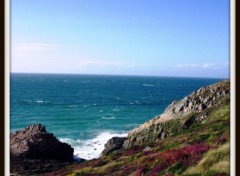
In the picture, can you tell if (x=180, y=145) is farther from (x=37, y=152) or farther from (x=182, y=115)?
(x=37, y=152)

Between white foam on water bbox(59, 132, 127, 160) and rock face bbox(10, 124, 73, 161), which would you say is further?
white foam on water bbox(59, 132, 127, 160)

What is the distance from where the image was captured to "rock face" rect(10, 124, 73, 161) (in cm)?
3347

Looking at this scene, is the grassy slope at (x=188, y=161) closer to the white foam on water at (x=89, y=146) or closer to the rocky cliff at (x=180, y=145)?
the rocky cliff at (x=180, y=145)

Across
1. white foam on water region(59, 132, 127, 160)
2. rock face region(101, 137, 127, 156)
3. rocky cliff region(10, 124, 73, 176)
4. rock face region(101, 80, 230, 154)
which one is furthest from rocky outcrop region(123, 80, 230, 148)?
rocky cliff region(10, 124, 73, 176)

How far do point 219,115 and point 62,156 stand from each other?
17272 millimetres

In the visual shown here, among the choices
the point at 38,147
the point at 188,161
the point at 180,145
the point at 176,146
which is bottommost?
the point at 38,147

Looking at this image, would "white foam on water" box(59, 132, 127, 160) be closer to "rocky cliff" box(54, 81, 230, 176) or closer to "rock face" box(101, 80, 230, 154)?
"rock face" box(101, 80, 230, 154)

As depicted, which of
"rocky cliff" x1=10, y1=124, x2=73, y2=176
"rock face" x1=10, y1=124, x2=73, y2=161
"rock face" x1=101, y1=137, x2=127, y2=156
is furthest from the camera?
"rock face" x1=101, y1=137, x2=127, y2=156

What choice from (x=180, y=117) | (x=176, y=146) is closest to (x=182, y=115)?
(x=180, y=117)

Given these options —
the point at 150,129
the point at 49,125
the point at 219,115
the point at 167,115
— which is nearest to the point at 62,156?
the point at 150,129

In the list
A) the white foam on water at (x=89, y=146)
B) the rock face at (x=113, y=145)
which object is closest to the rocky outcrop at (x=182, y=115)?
the rock face at (x=113, y=145)

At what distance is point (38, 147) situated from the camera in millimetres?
34094

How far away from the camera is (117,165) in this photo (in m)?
22.8
